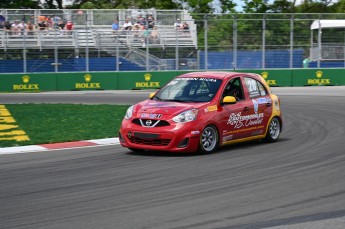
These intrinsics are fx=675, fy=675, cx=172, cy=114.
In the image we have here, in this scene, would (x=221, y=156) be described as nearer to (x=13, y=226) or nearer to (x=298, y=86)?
(x=13, y=226)

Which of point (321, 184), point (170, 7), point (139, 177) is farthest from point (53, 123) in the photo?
point (170, 7)

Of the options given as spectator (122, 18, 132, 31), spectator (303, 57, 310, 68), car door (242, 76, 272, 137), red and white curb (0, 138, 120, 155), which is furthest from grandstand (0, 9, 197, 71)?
car door (242, 76, 272, 137)

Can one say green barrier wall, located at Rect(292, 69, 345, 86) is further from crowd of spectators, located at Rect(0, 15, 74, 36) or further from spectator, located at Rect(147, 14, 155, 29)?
crowd of spectators, located at Rect(0, 15, 74, 36)

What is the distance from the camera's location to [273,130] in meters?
13.7

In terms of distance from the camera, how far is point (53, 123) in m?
17.1

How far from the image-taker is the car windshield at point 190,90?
1221cm

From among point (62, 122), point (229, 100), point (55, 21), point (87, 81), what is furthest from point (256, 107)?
point (55, 21)

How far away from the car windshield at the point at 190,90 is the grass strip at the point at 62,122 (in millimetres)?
2620

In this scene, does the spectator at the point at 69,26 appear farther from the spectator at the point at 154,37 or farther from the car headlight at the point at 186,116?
the car headlight at the point at 186,116

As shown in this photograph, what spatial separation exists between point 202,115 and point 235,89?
1393mm

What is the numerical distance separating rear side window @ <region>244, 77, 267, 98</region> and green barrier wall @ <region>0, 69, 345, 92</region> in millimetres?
19860

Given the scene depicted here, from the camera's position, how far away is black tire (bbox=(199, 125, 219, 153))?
11641 millimetres

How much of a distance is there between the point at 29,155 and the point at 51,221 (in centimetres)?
541

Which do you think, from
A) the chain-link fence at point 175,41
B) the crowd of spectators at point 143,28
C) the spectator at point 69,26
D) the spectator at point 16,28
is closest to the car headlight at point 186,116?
the chain-link fence at point 175,41
